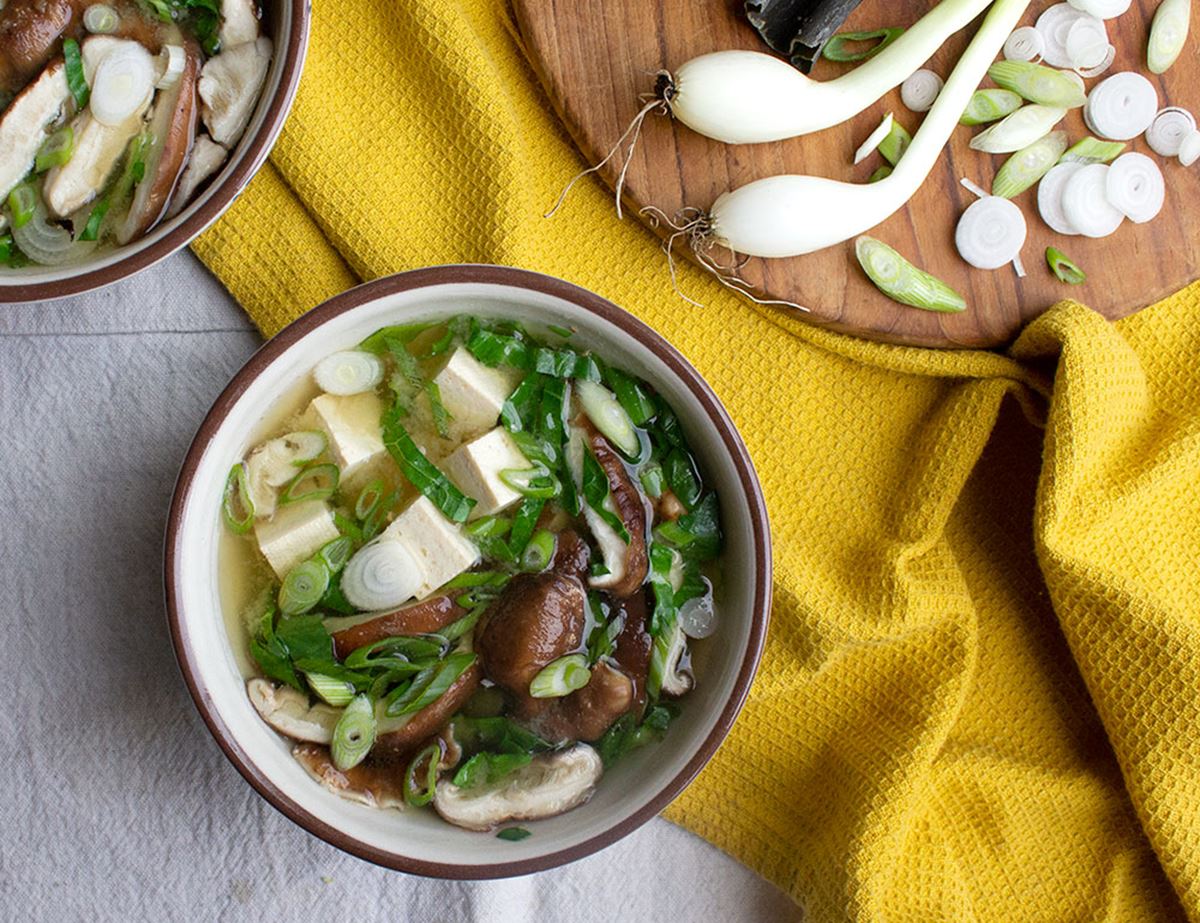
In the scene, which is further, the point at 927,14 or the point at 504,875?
the point at 927,14

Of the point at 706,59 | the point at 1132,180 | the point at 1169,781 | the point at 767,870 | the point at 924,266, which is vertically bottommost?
the point at 767,870

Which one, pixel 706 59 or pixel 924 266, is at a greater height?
pixel 706 59

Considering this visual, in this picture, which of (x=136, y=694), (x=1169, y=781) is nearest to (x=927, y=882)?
(x=1169, y=781)

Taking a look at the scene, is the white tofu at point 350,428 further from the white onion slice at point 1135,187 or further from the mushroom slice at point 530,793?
the white onion slice at point 1135,187

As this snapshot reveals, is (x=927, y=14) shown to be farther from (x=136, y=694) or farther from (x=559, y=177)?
(x=136, y=694)

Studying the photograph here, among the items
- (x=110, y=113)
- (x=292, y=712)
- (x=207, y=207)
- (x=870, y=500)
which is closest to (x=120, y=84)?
(x=110, y=113)

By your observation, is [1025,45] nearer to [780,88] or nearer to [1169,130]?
[1169,130]

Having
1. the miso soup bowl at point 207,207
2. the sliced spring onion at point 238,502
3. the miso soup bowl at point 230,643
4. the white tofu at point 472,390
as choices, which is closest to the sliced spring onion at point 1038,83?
the miso soup bowl at point 230,643
